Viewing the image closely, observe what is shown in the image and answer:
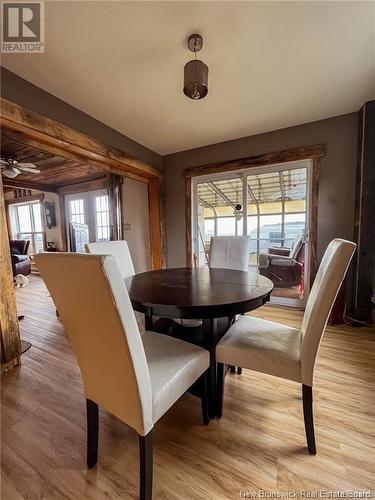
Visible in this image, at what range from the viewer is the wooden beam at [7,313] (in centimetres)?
173

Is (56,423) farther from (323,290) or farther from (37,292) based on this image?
(37,292)

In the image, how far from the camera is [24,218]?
6305mm

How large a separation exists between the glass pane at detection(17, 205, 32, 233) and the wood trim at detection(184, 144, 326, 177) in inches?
203

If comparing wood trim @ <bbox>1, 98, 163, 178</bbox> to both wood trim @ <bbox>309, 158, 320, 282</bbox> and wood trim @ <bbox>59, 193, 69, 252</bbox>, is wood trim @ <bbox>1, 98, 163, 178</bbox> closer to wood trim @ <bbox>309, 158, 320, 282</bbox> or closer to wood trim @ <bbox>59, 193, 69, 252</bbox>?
wood trim @ <bbox>309, 158, 320, 282</bbox>

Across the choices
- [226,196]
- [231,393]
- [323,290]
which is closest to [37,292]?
[226,196]

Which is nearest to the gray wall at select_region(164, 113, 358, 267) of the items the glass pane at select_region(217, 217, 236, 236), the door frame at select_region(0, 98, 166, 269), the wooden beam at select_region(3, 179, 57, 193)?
the glass pane at select_region(217, 217, 236, 236)

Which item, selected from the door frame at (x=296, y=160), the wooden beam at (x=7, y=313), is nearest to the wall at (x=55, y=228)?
the door frame at (x=296, y=160)

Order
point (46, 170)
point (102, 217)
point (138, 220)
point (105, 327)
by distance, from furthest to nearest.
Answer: point (102, 217) < point (46, 170) < point (138, 220) < point (105, 327)

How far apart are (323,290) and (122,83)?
2156 mm

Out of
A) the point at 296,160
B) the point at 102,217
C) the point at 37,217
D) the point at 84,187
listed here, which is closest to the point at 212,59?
the point at 296,160

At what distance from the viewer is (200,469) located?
1037mm

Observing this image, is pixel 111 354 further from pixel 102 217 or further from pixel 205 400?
pixel 102 217

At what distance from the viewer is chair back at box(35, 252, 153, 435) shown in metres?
0.71

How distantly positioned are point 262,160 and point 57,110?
2366 millimetres
